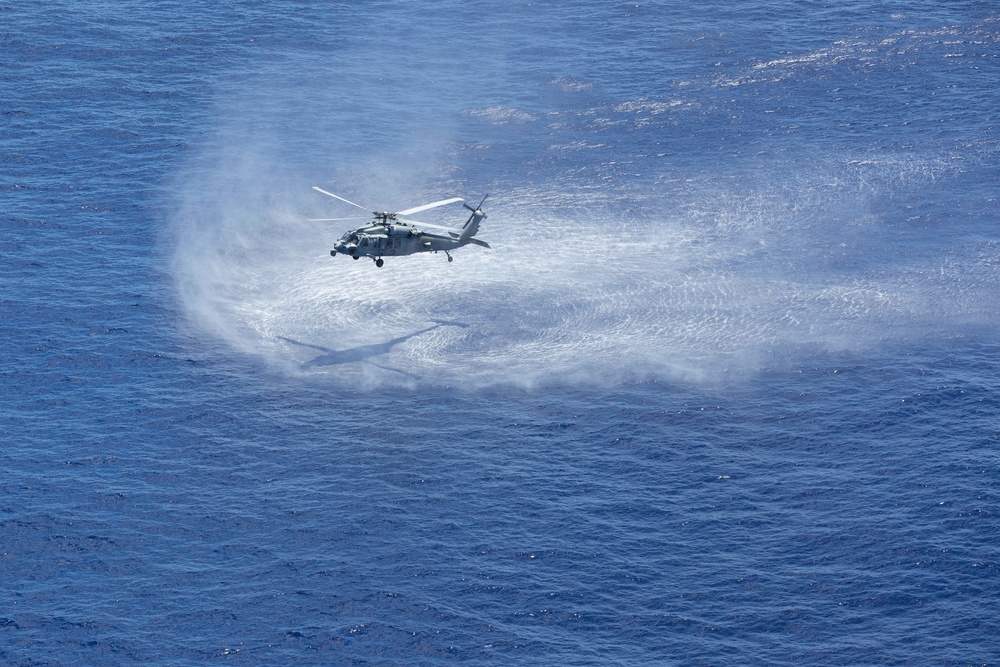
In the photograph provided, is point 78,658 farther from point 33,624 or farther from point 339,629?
point 339,629

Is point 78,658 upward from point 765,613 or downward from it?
downward

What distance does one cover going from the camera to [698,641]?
195m

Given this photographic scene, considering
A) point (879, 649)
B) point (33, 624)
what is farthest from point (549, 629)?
point (33, 624)

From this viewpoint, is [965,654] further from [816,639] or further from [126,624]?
[126,624]

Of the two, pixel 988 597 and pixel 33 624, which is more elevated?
pixel 988 597

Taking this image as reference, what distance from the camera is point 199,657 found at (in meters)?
194

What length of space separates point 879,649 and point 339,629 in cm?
7098

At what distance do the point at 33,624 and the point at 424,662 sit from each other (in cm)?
5318

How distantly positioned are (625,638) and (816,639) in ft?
82.2

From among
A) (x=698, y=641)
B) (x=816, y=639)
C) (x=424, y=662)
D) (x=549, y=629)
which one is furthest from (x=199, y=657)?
(x=816, y=639)

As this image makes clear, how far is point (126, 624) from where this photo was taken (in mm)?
198875

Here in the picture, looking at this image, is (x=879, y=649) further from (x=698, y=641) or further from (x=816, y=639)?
(x=698, y=641)

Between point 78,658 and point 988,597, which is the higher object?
point 988,597

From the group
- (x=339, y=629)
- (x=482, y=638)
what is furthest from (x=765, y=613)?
(x=339, y=629)
